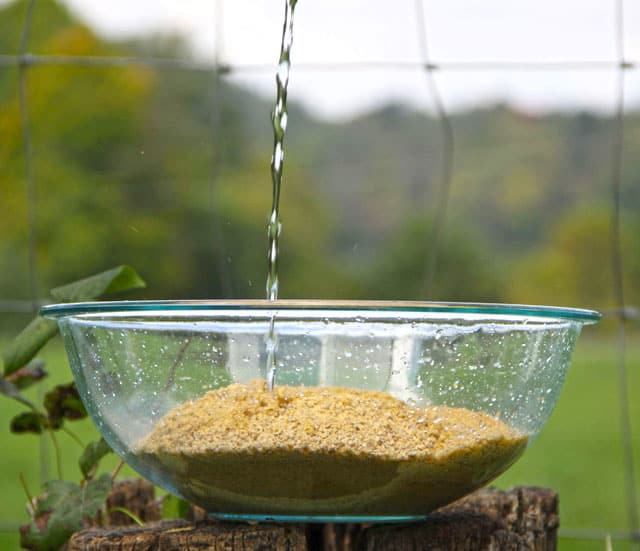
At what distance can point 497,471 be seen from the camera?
2.85ft

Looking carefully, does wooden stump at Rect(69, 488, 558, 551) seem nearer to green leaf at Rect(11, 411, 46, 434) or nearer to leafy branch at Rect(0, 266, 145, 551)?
leafy branch at Rect(0, 266, 145, 551)

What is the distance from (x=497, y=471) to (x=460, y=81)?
67.8 feet

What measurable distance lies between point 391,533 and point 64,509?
35cm

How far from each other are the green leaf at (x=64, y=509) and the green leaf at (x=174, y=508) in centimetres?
10

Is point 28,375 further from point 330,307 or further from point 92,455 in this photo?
point 330,307

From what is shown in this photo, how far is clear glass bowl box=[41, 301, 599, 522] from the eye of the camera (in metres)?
0.79

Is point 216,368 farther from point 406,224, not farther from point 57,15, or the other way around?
point 57,15

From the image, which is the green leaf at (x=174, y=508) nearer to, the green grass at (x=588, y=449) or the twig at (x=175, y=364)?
the twig at (x=175, y=364)

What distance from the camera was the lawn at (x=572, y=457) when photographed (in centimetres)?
453

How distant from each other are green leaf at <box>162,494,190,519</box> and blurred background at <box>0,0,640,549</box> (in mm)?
15178

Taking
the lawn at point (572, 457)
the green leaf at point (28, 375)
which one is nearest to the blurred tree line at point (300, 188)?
the lawn at point (572, 457)

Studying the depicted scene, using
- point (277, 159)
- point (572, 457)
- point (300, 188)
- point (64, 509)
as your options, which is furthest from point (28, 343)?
point (300, 188)

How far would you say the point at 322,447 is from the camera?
78cm

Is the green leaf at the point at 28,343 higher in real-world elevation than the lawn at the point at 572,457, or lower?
higher
